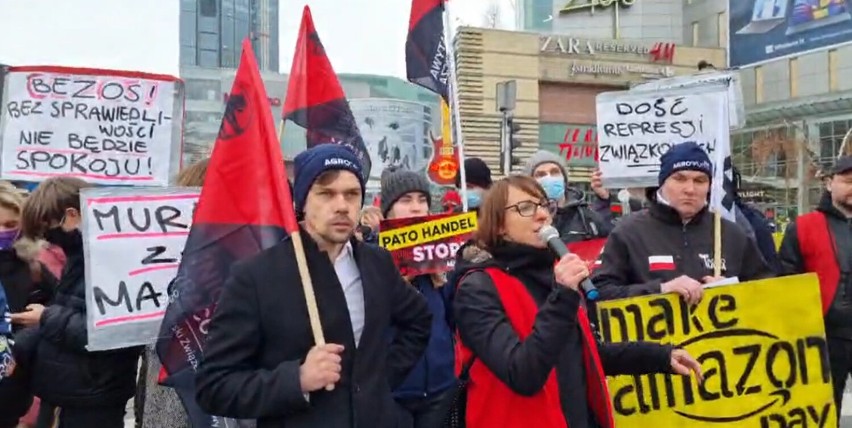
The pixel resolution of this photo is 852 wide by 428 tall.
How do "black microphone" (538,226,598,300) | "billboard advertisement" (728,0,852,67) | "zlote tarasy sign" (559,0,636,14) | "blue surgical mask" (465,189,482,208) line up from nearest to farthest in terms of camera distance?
"black microphone" (538,226,598,300)
"blue surgical mask" (465,189,482,208)
"billboard advertisement" (728,0,852,67)
"zlote tarasy sign" (559,0,636,14)

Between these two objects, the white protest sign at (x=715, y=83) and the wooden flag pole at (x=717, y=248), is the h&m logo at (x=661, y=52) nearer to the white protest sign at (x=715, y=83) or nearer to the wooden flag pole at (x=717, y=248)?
the white protest sign at (x=715, y=83)

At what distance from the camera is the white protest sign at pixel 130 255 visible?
153 inches

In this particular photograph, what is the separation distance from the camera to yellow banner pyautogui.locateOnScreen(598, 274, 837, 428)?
12.9 feet

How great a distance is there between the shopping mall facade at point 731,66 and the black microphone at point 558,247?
32.5 m

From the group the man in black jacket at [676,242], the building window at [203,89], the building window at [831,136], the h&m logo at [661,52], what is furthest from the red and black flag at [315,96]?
the building window at [203,89]

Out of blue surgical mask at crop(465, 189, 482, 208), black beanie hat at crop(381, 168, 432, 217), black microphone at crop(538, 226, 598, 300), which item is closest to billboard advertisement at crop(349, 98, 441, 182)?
blue surgical mask at crop(465, 189, 482, 208)

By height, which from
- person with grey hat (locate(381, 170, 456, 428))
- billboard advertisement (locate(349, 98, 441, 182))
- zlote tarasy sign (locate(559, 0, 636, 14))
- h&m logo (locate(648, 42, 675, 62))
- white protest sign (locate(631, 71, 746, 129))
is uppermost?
zlote tarasy sign (locate(559, 0, 636, 14))

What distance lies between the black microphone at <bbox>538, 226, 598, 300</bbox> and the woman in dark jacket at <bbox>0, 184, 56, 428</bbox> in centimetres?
270

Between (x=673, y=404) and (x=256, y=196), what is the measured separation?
7.03 ft

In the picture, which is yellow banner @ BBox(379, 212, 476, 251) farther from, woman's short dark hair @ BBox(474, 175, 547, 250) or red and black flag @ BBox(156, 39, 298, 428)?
red and black flag @ BBox(156, 39, 298, 428)

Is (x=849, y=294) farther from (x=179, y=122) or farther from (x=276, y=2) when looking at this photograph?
(x=276, y=2)

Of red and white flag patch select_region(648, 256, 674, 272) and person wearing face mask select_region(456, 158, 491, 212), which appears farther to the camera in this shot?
person wearing face mask select_region(456, 158, 491, 212)

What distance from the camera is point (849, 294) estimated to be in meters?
4.94

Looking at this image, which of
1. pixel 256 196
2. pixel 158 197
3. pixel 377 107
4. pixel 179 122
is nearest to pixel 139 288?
pixel 158 197
